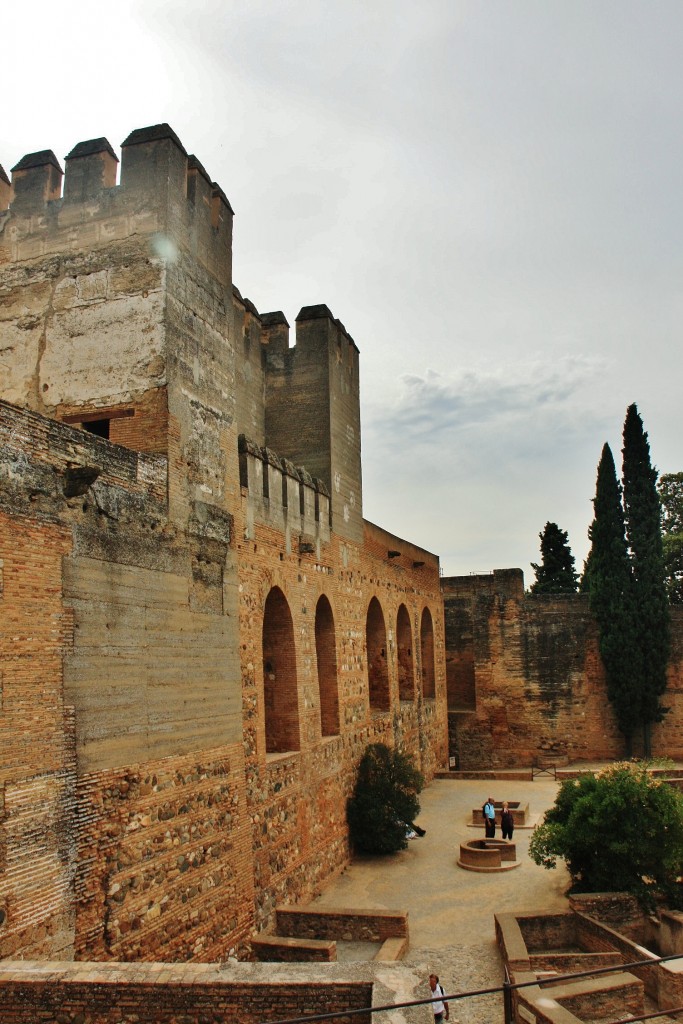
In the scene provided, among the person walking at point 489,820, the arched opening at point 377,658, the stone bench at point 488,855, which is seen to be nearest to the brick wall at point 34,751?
the stone bench at point 488,855

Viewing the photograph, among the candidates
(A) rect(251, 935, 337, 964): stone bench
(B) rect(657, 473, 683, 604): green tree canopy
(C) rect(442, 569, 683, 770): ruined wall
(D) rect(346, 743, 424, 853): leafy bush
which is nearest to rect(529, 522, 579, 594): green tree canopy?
(B) rect(657, 473, 683, 604): green tree canopy

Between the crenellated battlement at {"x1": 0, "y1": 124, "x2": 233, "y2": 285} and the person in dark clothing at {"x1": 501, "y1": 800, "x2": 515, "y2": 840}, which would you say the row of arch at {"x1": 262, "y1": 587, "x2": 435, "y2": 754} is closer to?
the person in dark clothing at {"x1": 501, "y1": 800, "x2": 515, "y2": 840}

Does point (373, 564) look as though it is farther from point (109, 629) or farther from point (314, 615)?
→ point (109, 629)

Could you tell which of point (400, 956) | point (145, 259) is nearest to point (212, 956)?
point (400, 956)

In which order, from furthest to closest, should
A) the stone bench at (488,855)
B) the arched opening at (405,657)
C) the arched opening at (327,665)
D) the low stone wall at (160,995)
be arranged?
the arched opening at (405,657)
the arched opening at (327,665)
the stone bench at (488,855)
the low stone wall at (160,995)

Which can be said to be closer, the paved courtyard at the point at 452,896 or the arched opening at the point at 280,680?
the paved courtyard at the point at 452,896

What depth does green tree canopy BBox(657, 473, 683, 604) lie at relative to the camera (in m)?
33.2

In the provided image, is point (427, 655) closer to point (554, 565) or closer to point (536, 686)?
point (536, 686)

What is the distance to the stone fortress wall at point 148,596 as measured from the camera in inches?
283

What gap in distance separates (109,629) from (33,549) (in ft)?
4.10

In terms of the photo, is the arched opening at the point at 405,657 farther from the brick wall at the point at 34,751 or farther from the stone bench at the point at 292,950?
the brick wall at the point at 34,751

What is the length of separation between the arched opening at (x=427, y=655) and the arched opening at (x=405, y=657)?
2.26m

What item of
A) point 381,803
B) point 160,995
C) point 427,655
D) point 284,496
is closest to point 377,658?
point 381,803

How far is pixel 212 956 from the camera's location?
918 cm
